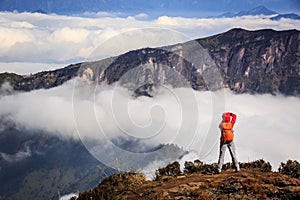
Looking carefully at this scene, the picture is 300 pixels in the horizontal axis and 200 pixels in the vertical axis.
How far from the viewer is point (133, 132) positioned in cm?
2600

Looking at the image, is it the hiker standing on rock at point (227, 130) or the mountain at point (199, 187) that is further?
the hiker standing on rock at point (227, 130)

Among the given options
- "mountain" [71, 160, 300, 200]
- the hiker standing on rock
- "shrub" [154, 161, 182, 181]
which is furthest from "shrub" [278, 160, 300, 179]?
"shrub" [154, 161, 182, 181]

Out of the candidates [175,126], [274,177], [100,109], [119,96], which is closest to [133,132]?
[175,126]

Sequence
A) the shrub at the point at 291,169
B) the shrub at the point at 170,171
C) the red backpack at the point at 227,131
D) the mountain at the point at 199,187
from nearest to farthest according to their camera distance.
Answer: the mountain at the point at 199,187 < the red backpack at the point at 227,131 < the shrub at the point at 291,169 < the shrub at the point at 170,171

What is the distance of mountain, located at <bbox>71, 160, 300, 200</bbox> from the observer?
55.9ft

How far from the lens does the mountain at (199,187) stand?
55.9 ft

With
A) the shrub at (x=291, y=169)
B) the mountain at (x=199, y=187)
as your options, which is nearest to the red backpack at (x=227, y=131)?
the mountain at (x=199, y=187)

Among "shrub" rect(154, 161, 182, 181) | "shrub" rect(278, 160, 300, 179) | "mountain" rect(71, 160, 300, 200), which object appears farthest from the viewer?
"shrub" rect(154, 161, 182, 181)

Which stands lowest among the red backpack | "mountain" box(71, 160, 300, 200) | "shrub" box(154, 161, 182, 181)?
"shrub" box(154, 161, 182, 181)

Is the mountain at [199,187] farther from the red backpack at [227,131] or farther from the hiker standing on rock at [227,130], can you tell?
the red backpack at [227,131]

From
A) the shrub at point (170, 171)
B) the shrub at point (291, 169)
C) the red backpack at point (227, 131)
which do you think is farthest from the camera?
the shrub at point (170, 171)

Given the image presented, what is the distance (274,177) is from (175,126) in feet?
33.5

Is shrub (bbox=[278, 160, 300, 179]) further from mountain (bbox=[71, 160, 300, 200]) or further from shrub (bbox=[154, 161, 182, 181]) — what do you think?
shrub (bbox=[154, 161, 182, 181])

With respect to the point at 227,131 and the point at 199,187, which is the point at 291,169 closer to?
the point at 227,131
